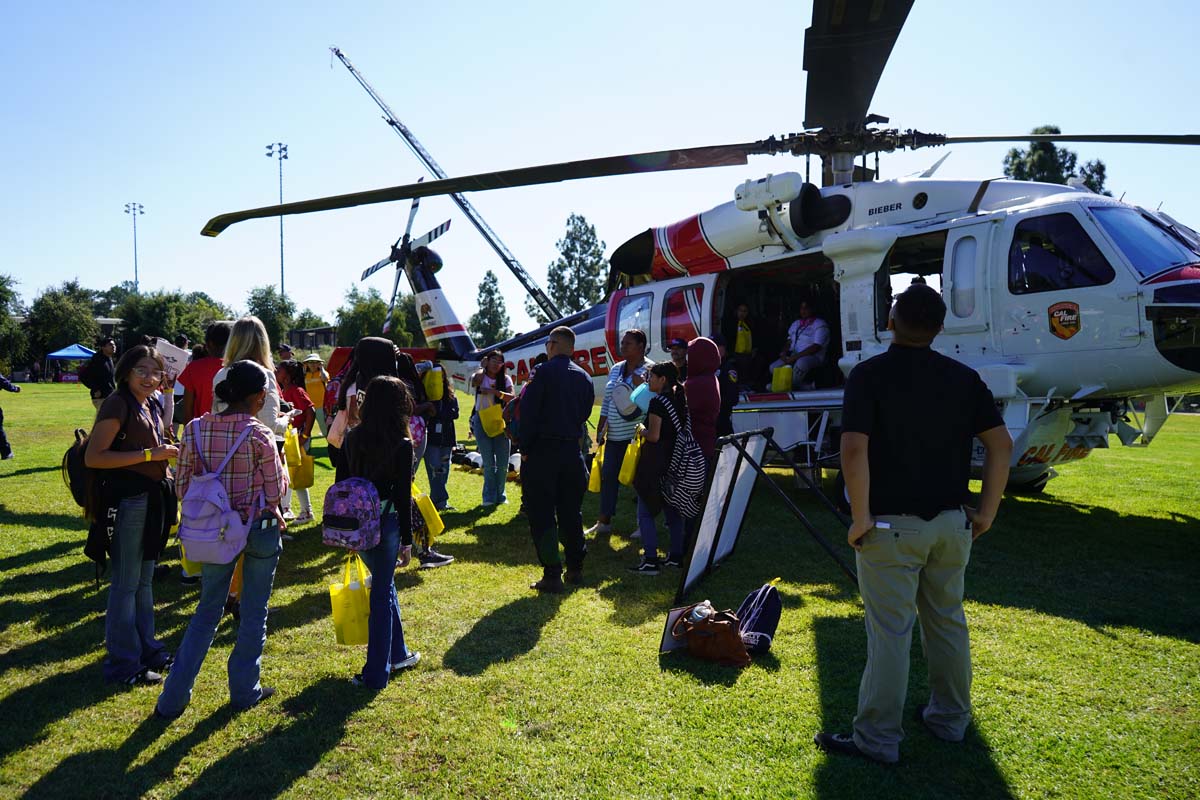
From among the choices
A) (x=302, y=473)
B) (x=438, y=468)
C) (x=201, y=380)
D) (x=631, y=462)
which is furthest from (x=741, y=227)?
(x=201, y=380)

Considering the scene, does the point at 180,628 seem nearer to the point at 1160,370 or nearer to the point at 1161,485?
the point at 1160,370

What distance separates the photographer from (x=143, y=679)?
379cm

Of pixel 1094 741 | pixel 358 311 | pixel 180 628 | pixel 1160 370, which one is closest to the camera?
pixel 1094 741

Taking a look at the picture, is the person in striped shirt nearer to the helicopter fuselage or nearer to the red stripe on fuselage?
the helicopter fuselage

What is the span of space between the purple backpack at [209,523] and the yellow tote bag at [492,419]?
4.67 m

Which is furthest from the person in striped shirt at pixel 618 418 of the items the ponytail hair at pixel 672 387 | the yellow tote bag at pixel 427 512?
the yellow tote bag at pixel 427 512

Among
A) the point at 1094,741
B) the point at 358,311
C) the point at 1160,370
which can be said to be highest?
the point at 358,311

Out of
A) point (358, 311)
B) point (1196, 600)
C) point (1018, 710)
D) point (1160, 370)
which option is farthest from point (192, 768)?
point (358, 311)

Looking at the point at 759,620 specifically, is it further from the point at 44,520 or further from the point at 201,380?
the point at 44,520

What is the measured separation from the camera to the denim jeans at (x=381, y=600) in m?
3.65

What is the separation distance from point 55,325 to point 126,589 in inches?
2727

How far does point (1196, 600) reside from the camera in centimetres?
507

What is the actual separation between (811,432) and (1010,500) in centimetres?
286

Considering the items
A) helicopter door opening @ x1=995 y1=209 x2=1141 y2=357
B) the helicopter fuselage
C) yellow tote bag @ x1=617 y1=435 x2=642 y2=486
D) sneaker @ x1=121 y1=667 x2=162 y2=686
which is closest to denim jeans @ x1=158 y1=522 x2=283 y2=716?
sneaker @ x1=121 y1=667 x2=162 y2=686
